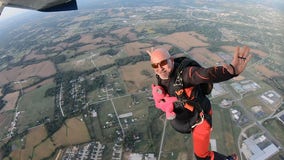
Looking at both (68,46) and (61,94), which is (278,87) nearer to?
(61,94)

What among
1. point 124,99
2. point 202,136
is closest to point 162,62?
point 202,136

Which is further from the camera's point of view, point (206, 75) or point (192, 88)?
point (192, 88)

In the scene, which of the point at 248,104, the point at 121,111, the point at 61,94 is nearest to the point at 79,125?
the point at 121,111

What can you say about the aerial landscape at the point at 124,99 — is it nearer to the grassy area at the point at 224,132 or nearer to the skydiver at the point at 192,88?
the grassy area at the point at 224,132

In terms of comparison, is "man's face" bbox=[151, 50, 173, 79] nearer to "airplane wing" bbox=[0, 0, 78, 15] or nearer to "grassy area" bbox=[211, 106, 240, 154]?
"airplane wing" bbox=[0, 0, 78, 15]

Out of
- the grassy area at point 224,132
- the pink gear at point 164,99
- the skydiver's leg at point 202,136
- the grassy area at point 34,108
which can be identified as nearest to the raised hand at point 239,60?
the pink gear at point 164,99

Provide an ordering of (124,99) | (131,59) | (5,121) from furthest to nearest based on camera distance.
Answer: (131,59) → (5,121) → (124,99)

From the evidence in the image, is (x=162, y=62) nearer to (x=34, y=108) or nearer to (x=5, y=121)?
(x=34, y=108)

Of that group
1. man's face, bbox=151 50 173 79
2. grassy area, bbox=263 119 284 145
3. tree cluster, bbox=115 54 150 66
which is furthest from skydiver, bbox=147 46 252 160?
tree cluster, bbox=115 54 150 66
